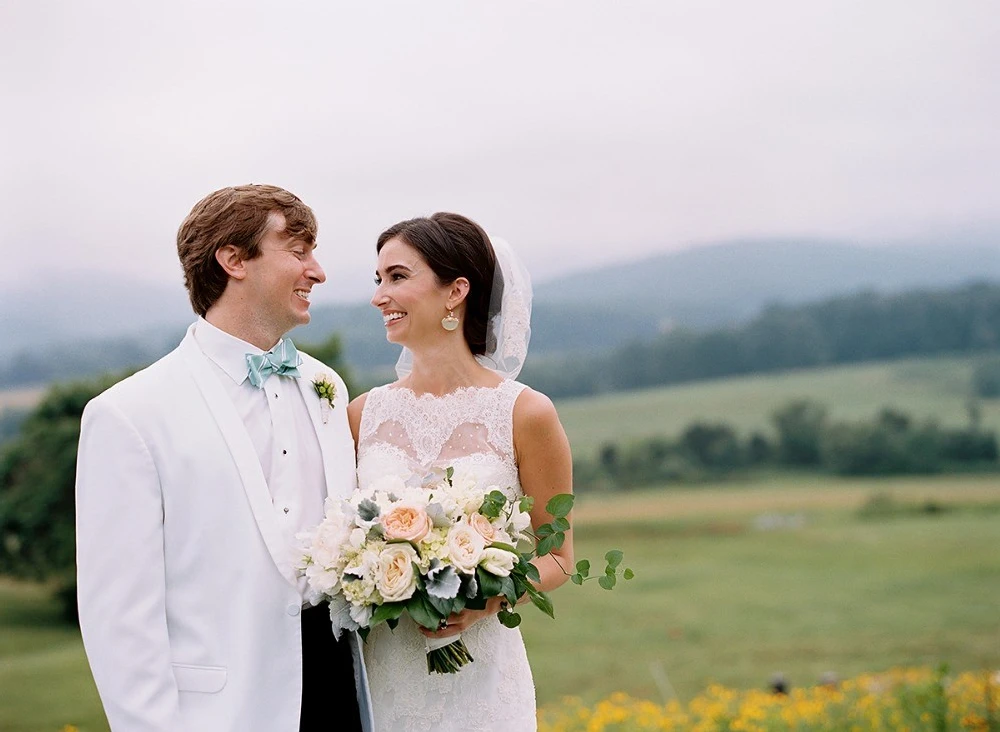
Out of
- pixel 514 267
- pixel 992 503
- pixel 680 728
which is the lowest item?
pixel 992 503

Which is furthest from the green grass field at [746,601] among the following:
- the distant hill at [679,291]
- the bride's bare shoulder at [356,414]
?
the bride's bare shoulder at [356,414]

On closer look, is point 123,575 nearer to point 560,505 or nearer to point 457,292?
point 560,505

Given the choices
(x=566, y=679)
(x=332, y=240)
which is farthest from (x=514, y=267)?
(x=566, y=679)

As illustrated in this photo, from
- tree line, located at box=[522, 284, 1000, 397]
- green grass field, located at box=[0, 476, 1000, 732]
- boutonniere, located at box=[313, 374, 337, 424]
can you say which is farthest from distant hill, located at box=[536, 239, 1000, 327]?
boutonniere, located at box=[313, 374, 337, 424]

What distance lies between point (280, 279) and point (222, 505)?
2.54ft

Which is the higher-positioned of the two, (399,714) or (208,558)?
(208,558)

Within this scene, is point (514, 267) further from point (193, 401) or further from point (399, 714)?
point (399, 714)

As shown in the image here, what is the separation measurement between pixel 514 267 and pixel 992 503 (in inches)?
546

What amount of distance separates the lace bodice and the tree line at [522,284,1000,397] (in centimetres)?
1315

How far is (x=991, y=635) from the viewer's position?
14.0m

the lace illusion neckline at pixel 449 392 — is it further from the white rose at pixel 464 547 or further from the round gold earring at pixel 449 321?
the white rose at pixel 464 547

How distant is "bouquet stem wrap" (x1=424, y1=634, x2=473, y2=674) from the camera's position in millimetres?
3627

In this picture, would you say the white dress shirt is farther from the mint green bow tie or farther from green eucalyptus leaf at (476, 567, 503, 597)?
green eucalyptus leaf at (476, 567, 503, 597)

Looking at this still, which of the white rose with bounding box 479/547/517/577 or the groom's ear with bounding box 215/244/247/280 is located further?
the groom's ear with bounding box 215/244/247/280
